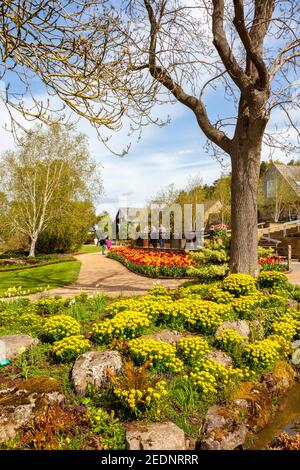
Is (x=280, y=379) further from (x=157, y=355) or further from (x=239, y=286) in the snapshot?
(x=239, y=286)

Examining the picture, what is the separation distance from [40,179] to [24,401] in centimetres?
2463

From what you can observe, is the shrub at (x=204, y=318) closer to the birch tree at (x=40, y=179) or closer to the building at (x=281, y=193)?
the birch tree at (x=40, y=179)

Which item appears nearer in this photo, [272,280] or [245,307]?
[245,307]

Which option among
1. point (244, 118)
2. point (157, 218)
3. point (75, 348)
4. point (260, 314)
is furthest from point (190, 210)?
point (75, 348)

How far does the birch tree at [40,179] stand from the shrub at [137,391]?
2313 cm

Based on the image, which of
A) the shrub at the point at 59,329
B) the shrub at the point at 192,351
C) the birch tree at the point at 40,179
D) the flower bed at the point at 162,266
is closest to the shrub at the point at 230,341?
the shrub at the point at 192,351

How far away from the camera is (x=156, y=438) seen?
3.14 m

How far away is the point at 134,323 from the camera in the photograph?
16.1 feet

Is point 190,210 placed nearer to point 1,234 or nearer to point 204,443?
point 1,234

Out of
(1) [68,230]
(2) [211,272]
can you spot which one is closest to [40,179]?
(1) [68,230]

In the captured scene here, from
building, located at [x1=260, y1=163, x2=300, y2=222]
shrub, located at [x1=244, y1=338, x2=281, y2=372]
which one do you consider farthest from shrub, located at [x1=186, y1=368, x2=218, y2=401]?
building, located at [x1=260, y1=163, x2=300, y2=222]

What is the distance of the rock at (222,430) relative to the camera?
332cm

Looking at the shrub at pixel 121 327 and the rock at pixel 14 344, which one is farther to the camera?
the shrub at pixel 121 327

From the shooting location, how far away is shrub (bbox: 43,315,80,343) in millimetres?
4895
